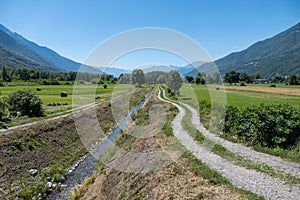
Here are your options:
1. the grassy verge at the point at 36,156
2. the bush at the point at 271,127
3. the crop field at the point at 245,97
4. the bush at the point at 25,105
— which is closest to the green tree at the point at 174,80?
the crop field at the point at 245,97

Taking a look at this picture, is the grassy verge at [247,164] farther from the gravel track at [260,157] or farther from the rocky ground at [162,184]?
the rocky ground at [162,184]

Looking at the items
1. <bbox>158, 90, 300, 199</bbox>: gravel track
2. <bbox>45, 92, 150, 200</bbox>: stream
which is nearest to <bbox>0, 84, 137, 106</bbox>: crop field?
<bbox>45, 92, 150, 200</bbox>: stream

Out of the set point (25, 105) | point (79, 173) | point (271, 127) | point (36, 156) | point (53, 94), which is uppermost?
point (271, 127)

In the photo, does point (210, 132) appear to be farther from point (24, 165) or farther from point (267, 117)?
point (24, 165)

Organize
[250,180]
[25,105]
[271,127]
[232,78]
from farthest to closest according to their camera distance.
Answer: [232,78]
[25,105]
[271,127]
[250,180]

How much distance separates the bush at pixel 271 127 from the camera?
15.0 m

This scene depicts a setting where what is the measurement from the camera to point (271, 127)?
622 inches

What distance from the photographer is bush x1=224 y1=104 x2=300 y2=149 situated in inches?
592

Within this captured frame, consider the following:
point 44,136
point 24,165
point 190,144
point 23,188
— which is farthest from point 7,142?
point 190,144

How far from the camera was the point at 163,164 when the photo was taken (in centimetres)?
1437

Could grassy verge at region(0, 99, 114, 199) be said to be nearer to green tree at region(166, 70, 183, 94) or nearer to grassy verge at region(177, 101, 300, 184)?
grassy verge at region(177, 101, 300, 184)

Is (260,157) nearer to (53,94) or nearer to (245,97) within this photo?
(245,97)

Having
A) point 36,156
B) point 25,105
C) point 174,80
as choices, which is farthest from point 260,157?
point 174,80

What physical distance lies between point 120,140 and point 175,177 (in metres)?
17.0
